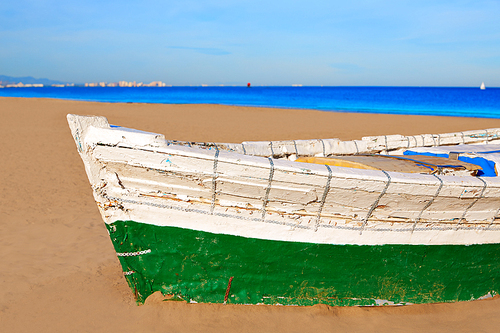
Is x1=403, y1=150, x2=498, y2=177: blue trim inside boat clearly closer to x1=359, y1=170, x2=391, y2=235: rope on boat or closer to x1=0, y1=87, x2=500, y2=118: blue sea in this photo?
x1=359, y1=170, x2=391, y2=235: rope on boat

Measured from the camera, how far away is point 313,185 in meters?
2.23

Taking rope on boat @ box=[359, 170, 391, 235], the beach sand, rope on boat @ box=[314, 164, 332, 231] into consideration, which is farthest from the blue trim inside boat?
rope on boat @ box=[314, 164, 332, 231]

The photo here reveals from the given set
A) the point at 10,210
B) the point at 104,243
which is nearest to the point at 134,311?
the point at 104,243

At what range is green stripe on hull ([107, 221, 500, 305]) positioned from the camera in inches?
94.0

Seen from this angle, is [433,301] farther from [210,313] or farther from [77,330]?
[77,330]

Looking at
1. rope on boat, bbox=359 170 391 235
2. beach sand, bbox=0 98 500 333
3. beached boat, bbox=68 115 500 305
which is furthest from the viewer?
beach sand, bbox=0 98 500 333

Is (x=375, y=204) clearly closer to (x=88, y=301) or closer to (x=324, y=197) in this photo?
(x=324, y=197)

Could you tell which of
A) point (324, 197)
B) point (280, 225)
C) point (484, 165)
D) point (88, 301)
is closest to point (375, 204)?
point (324, 197)

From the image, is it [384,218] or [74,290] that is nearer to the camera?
[384,218]

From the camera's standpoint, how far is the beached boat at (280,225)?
215cm

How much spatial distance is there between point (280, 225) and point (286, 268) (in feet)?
1.21

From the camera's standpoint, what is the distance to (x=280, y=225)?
93.9 inches

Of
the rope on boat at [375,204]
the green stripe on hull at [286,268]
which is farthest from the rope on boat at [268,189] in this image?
the rope on boat at [375,204]

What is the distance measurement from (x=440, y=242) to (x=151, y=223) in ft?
7.20
